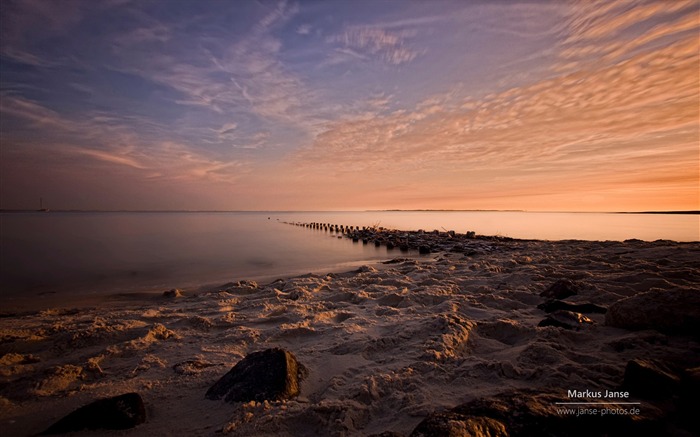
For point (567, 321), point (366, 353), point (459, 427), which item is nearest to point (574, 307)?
point (567, 321)

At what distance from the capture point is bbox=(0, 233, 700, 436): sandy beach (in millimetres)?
2975

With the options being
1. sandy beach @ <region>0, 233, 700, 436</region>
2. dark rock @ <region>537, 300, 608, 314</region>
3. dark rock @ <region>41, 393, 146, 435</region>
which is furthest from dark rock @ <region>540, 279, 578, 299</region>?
dark rock @ <region>41, 393, 146, 435</region>

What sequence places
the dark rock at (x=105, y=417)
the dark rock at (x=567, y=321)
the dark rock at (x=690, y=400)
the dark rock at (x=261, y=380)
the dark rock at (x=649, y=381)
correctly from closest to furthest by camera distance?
the dark rock at (x=690, y=400), the dark rock at (x=649, y=381), the dark rock at (x=105, y=417), the dark rock at (x=261, y=380), the dark rock at (x=567, y=321)

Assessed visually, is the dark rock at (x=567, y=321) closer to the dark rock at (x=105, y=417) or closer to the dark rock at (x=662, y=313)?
the dark rock at (x=662, y=313)

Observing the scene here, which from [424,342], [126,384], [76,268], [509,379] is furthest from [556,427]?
[76,268]

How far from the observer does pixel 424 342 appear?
445 cm

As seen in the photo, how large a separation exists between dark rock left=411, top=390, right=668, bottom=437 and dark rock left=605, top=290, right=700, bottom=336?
2.20 metres

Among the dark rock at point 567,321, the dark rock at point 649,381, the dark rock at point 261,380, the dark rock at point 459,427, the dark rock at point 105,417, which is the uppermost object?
the dark rock at point 649,381

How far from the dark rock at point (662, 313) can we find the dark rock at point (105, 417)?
6.28 metres

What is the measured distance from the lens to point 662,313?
3.98m

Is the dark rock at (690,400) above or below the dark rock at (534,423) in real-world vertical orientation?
above

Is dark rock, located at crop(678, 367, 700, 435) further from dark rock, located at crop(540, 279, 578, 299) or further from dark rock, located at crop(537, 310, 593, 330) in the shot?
dark rock, located at crop(540, 279, 578, 299)

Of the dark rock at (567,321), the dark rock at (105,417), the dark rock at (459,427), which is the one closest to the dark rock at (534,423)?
the dark rock at (459,427)

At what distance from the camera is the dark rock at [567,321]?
15.0 feet
